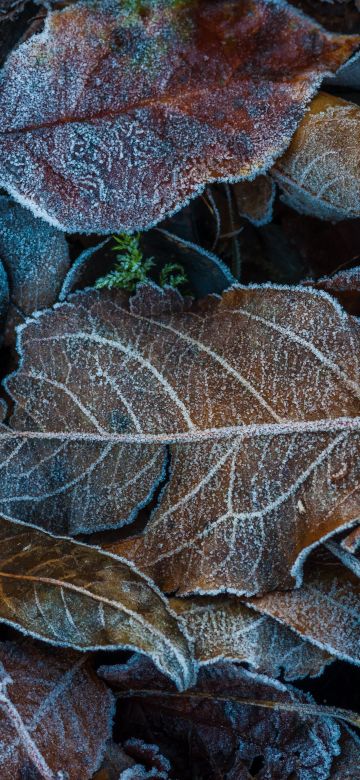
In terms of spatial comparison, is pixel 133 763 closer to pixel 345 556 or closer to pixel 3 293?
pixel 345 556

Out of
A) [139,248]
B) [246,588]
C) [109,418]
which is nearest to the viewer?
[246,588]

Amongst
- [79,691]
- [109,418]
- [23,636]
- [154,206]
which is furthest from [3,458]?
[154,206]

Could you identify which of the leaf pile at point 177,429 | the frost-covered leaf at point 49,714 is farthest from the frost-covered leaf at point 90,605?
the frost-covered leaf at point 49,714

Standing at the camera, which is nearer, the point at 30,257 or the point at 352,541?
the point at 352,541

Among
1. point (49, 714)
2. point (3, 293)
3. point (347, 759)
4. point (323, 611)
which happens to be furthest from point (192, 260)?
point (347, 759)

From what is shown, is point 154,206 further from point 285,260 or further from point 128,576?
point 128,576

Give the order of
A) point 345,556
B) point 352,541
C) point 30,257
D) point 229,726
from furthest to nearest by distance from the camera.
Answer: point 30,257 → point 229,726 → point 345,556 → point 352,541

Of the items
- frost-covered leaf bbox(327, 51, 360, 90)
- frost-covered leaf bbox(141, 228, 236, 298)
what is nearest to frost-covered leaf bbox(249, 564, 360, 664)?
frost-covered leaf bbox(141, 228, 236, 298)
